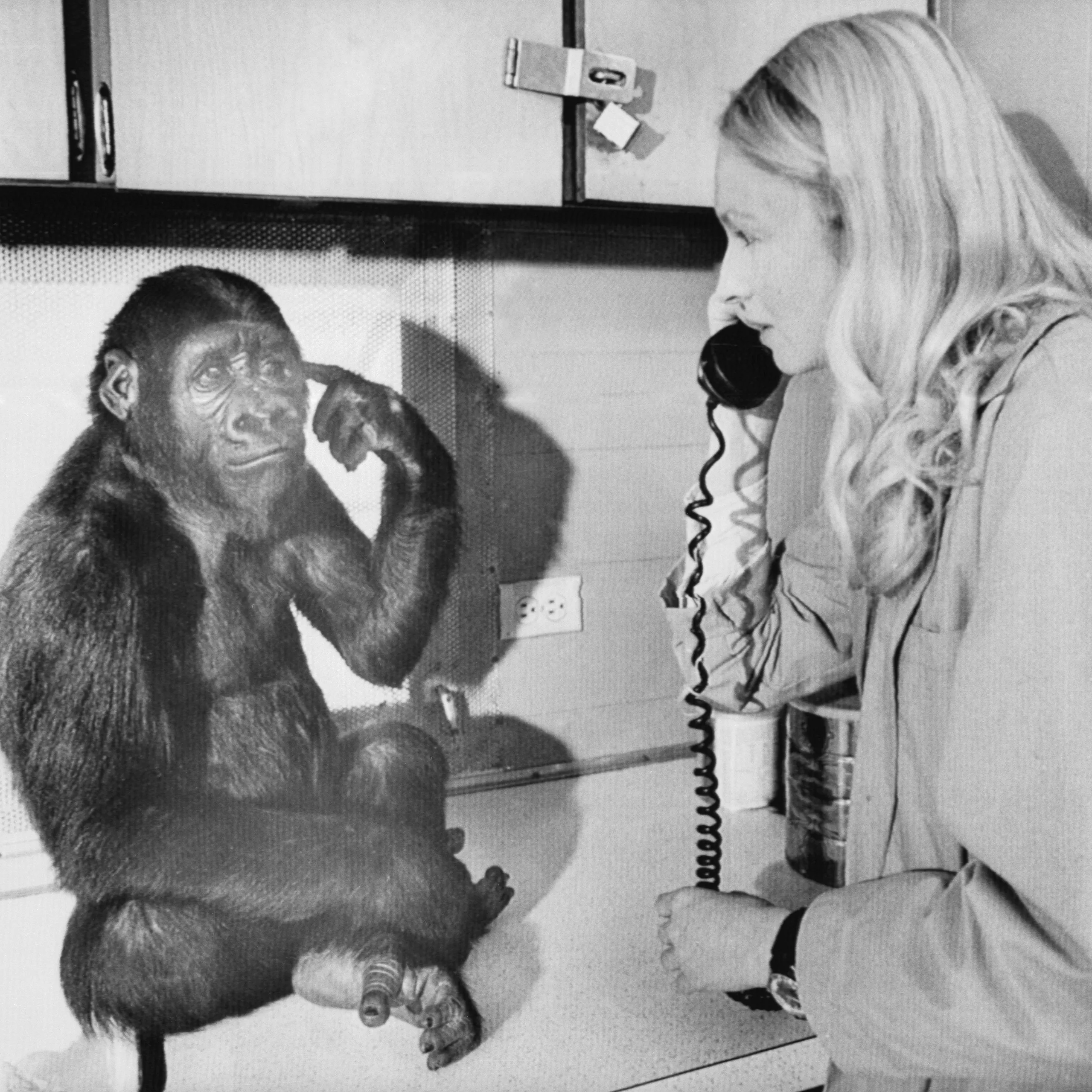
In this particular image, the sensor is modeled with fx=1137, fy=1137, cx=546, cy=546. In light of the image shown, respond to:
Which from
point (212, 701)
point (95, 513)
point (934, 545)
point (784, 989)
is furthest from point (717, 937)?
point (95, 513)

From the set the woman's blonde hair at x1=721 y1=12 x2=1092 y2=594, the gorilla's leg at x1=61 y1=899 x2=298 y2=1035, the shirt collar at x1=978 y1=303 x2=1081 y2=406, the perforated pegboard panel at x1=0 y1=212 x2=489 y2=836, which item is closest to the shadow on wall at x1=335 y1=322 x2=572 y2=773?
the perforated pegboard panel at x1=0 y1=212 x2=489 y2=836

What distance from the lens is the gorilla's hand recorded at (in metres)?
1.22

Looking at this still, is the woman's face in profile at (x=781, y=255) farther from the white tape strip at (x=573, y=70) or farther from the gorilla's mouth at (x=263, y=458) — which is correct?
the gorilla's mouth at (x=263, y=458)

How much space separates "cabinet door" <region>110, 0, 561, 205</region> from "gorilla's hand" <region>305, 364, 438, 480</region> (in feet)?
0.88

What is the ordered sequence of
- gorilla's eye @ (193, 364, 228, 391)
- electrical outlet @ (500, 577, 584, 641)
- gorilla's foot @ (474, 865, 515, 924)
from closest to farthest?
gorilla's eye @ (193, 364, 228, 391) < gorilla's foot @ (474, 865, 515, 924) < electrical outlet @ (500, 577, 584, 641)

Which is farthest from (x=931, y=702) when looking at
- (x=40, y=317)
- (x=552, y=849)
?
(x=40, y=317)

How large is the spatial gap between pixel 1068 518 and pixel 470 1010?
30.8 inches

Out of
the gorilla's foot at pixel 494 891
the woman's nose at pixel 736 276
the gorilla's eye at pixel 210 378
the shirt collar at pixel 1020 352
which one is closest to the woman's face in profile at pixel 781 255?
the woman's nose at pixel 736 276

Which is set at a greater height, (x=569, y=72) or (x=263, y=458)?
(x=569, y=72)

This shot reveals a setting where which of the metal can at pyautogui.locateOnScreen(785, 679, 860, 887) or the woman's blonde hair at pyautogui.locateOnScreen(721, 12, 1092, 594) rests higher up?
the woman's blonde hair at pyautogui.locateOnScreen(721, 12, 1092, 594)

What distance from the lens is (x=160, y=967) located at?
1093 mm

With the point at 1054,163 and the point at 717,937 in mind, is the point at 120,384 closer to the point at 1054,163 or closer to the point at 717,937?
the point at 717,937

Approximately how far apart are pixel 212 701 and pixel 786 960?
0.64 m

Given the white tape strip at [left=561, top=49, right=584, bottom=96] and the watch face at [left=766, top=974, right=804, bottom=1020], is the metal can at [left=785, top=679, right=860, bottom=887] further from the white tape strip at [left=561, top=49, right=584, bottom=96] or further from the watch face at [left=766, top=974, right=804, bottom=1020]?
the white tape strip at [left=561, top=49, right=584, bottom=96]
